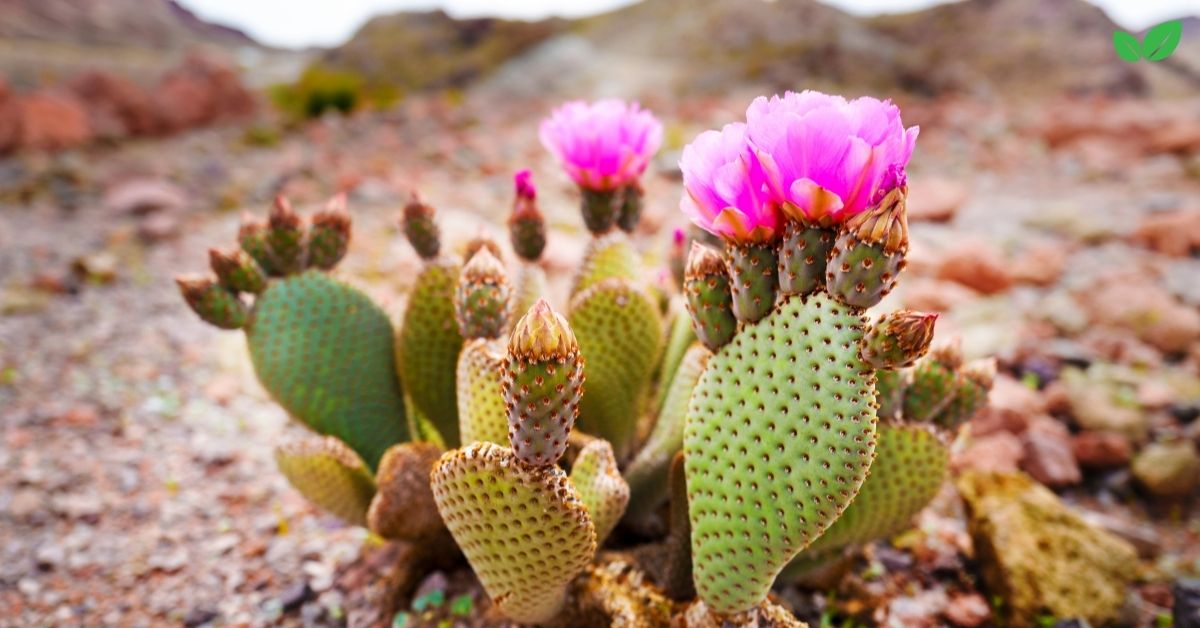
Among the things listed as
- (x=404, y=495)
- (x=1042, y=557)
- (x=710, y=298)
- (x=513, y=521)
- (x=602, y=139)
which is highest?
(x=602, y=139)

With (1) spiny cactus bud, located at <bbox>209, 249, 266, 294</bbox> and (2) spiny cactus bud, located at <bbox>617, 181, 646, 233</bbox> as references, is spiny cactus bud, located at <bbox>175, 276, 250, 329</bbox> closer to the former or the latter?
(1) spiny cactus bud, located at <bbox>209, 249, 266, 294</bbox>

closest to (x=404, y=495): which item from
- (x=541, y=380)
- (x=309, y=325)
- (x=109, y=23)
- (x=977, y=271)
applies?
(x=309, y=325)

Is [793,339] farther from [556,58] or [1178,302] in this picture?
[556,58]

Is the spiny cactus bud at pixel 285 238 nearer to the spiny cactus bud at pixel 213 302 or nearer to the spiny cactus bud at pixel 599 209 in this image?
the spiny cactus bud at pixel 213 302

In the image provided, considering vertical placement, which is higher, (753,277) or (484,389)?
(753,277)

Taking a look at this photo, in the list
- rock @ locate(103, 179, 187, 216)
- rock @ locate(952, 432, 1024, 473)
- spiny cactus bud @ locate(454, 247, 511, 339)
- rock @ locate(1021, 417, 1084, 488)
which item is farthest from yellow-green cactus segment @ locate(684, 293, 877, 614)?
rock @ locate(103, 179, 187, 216)

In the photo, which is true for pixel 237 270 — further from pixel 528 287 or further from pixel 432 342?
pixel 528 287
